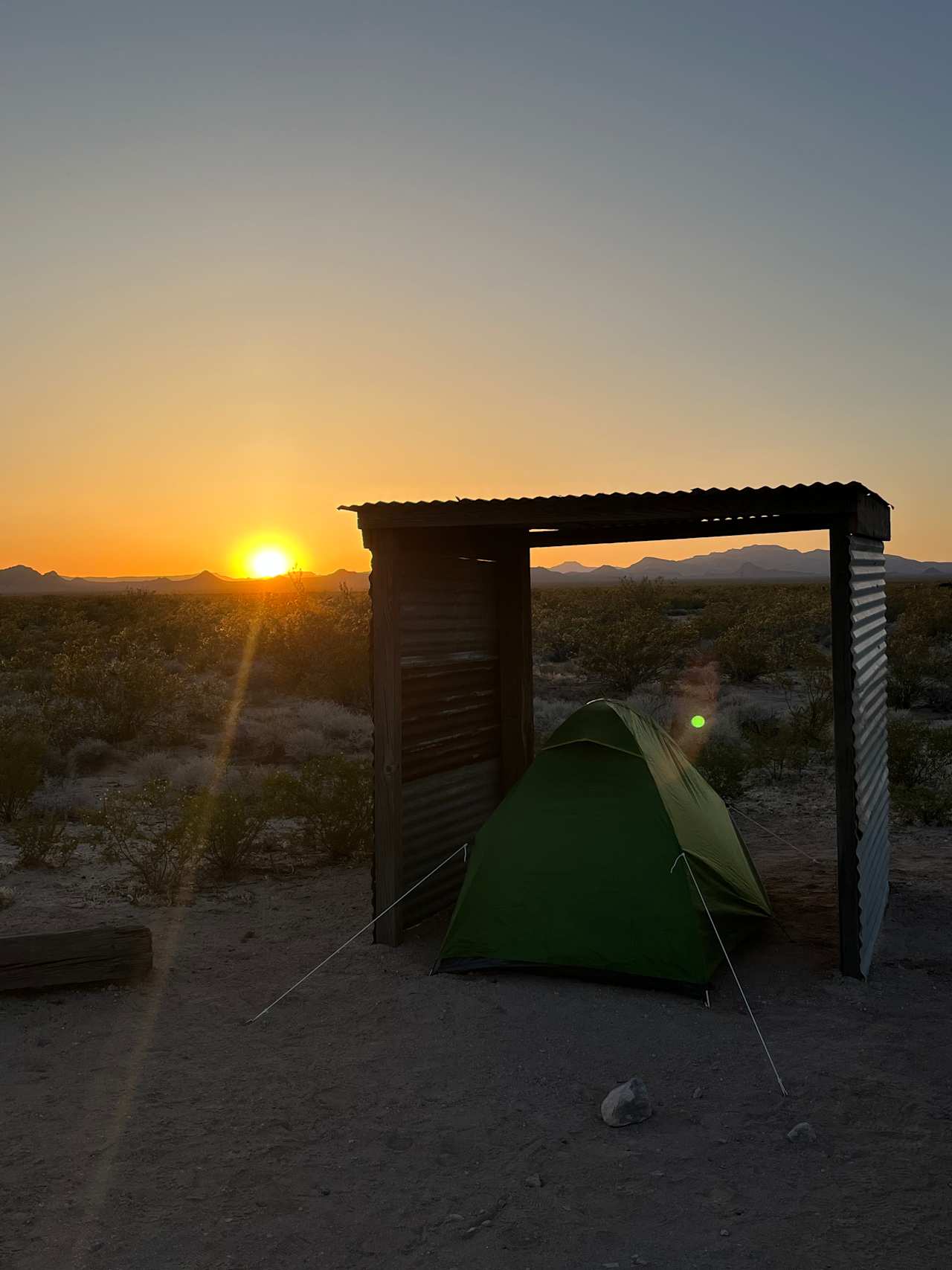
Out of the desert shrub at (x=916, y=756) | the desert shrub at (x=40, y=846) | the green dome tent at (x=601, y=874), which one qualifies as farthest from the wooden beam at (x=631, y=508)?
the desert shrub at (x=916, y=756)

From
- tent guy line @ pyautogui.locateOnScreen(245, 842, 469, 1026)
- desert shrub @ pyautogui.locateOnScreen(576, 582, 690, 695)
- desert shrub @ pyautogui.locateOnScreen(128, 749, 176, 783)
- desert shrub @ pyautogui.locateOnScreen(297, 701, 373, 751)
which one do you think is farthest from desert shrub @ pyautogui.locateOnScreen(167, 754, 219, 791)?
A: desert shrub @ pyautogui.locateOnScreen(576, 582, 690, 695)

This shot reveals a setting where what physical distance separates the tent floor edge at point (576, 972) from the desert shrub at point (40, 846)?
4514 millimetres

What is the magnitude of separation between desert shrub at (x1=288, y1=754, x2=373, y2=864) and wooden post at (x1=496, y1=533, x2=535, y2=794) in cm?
153

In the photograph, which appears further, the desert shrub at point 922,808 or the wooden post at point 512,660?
the desert shrub at point 922,808

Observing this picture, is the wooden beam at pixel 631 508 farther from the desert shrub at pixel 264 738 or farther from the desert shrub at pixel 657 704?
the desert shrub at pixel 657 704

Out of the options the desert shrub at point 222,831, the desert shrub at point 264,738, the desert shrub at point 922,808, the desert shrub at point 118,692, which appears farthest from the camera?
the desert shrub at point 118,692

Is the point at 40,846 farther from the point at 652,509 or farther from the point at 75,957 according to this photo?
the point at 652,509

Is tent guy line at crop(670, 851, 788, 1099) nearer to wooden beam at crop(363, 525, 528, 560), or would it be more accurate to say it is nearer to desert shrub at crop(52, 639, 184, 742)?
wooden beam at crop(363, 525, 528, 560)

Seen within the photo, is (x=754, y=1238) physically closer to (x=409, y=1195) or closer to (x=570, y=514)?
(x=409, y=1195)

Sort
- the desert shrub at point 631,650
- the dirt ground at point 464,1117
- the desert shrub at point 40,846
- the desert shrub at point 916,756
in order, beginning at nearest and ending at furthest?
the dirt ground at point 464,1117, the desert shrub at point 40,846, the desert shrub at point 916,756, the desert shrub at point 631,650

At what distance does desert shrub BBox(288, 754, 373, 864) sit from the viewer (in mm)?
10211

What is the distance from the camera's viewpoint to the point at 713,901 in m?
6.83

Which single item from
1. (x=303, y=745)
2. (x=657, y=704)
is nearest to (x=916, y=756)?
(x=657, y=704)

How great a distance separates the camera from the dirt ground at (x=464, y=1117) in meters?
4.04
